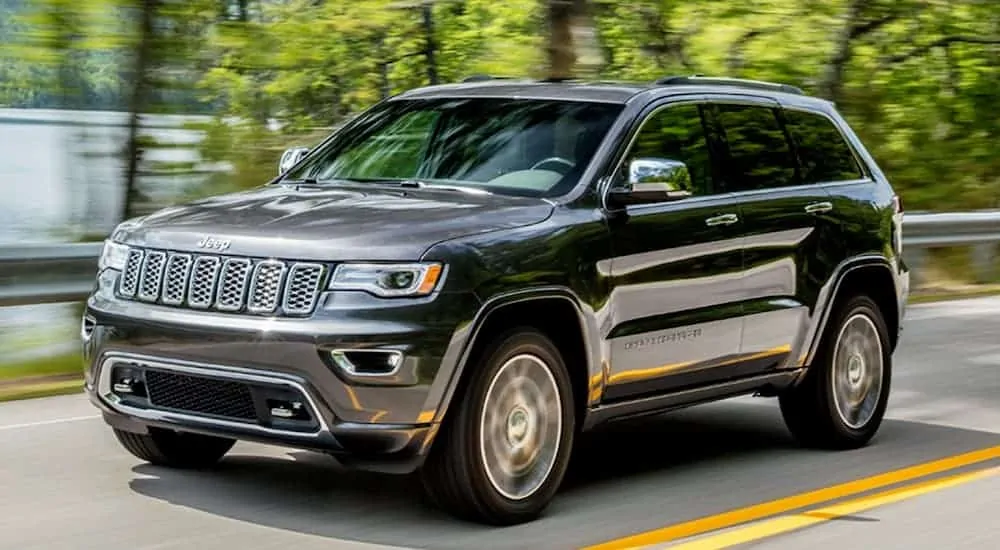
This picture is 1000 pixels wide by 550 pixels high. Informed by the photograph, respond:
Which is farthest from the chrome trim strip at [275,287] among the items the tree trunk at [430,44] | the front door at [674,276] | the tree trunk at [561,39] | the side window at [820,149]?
the tree trunk at [430,44]

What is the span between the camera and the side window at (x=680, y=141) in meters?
7.98

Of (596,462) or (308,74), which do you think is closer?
(596,462)

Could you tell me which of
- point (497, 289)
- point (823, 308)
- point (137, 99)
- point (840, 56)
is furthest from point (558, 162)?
point (840, 56)

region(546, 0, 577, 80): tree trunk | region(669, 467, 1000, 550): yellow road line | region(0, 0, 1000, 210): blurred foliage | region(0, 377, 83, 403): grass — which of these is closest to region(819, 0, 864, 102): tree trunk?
region(0, 0, 1000, 210): blurred foliage

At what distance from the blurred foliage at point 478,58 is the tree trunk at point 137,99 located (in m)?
0.06

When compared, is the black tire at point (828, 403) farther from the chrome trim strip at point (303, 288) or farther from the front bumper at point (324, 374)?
the chrome trim strip at point (303, 288)

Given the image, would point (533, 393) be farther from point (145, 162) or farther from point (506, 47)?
point (506, 47)

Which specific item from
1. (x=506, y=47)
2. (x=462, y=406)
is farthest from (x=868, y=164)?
(x=506, y=47)

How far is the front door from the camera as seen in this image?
24.7 feet

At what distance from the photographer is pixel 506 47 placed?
17.7m

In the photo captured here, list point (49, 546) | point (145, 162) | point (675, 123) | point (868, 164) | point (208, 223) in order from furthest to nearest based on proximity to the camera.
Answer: point (145, 162), point (868, 164), point (675, 123), point (208, 223), point (49, 546)

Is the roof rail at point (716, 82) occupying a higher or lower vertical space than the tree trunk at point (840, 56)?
higher

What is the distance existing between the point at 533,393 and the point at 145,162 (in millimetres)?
7397

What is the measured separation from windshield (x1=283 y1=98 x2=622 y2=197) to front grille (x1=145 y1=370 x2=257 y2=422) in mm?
1426
